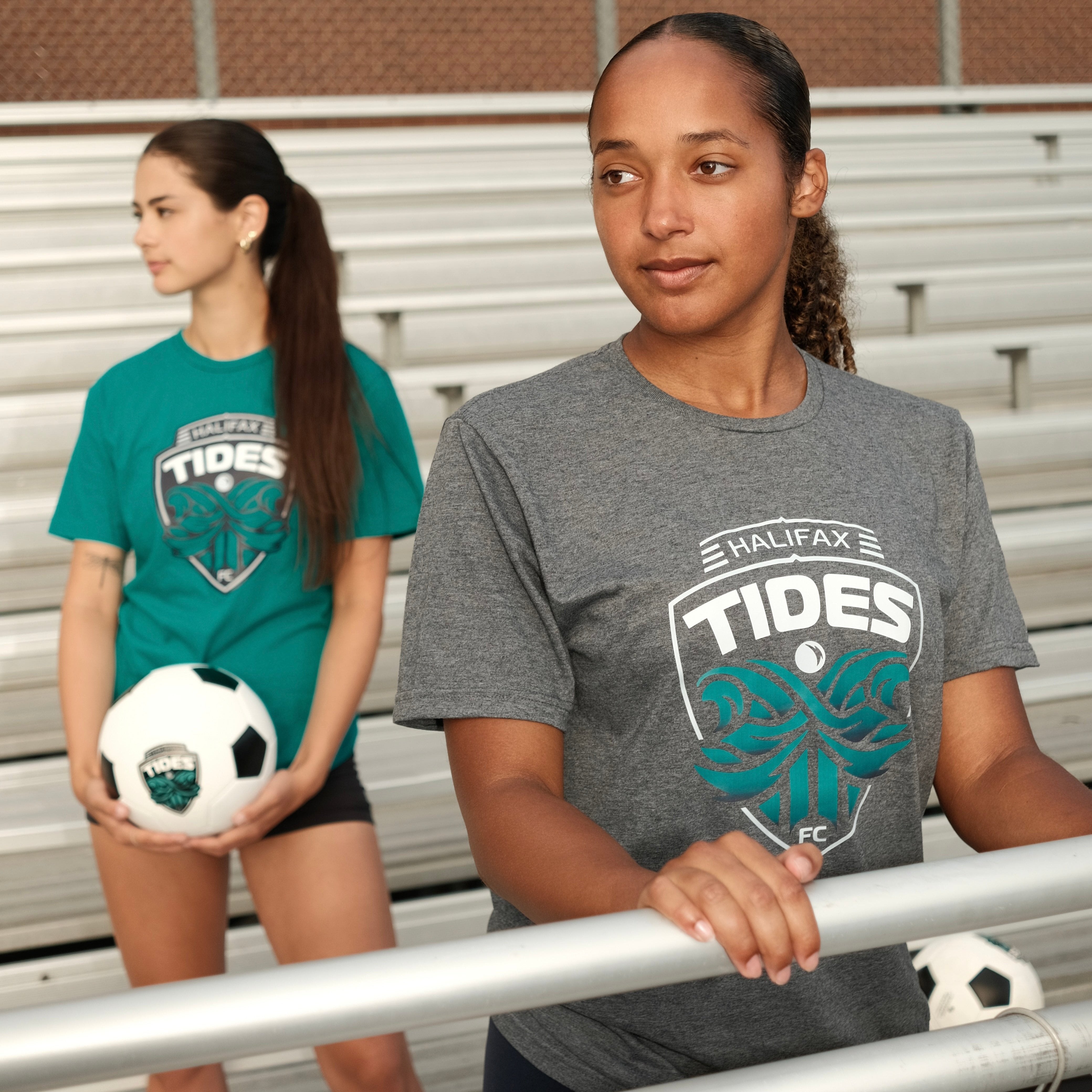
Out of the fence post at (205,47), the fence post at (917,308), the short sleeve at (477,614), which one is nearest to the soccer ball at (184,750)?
the short sleeve at (477,614)

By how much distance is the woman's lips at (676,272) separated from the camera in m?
0.78

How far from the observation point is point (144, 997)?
1.63 feet

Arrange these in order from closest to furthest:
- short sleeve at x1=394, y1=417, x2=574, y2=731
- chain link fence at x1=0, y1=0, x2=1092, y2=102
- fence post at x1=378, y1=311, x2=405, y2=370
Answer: short sleeve at x1=394, y1=417, x2=574, y2=731, fence post at x1=378, y1=311, x2=405, y2=370, chain link fence at x1=0, y1=0, x2=1092, y2=102

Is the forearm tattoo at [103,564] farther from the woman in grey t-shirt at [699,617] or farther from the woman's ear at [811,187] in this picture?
the woman's ear at [811,187]

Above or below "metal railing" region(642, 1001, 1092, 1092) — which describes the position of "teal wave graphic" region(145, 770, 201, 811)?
below

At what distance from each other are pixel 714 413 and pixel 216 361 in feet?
2.91

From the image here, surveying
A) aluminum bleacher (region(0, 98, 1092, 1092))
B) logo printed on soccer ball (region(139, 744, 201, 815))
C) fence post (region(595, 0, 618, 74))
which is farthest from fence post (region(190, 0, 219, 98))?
logo printed on soccer ball (region(139, 744, 201, 815))

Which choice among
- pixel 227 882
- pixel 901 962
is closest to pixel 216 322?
pixel 227 882

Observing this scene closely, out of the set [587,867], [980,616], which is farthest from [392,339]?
[587,867]

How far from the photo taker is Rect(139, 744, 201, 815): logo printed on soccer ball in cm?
137

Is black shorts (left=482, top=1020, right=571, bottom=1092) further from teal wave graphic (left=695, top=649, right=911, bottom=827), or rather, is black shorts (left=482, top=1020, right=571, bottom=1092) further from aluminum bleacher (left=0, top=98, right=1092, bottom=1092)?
aluminum bleacher (left=0, top=98, right=1092, bottom=1092)

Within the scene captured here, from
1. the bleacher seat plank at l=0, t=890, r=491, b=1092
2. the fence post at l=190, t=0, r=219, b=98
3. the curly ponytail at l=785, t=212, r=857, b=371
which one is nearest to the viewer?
the curly ponytail at l=785, t=212, r=857, b=371

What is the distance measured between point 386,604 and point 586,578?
174 centimetres

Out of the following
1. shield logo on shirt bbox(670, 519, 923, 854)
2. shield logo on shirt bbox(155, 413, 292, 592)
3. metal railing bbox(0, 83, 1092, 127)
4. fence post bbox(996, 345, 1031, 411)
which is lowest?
shield logo on shirt bbox(670, 519, 923, 854)
